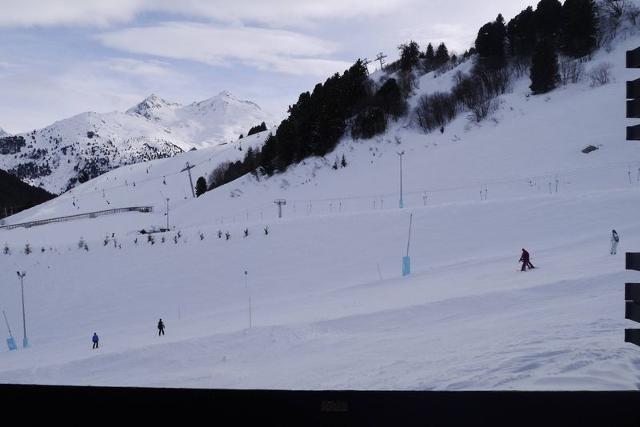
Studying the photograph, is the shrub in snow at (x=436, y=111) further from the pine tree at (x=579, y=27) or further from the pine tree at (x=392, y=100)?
the pine tree at (x=579, y=27)

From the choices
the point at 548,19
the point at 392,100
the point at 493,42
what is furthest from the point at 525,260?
the point at 493,42

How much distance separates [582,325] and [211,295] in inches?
706

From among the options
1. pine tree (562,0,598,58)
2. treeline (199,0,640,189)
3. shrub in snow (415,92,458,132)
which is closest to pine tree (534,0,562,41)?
treeline (199,0,640,189)

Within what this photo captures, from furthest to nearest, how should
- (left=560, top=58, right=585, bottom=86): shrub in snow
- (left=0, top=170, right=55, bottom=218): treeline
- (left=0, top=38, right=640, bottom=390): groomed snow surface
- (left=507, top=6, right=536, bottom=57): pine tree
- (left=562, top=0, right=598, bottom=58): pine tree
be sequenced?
(left=0, top=170, right=55, bottom=218): treeline, (left=507, top=6, right=536, bottom=57): pine tree, (left=562, top=0, right=598, bottom=58): pine tree, (left=560, top=58, right=585, bottom=86): shrub in snow, (left=0, top=38, right=640, bottom=390): groomed snow surface

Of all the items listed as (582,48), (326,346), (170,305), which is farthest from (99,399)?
(582,48)

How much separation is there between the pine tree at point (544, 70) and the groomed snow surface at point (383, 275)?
5.23 ft

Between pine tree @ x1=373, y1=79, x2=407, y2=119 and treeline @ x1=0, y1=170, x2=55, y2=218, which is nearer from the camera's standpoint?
pine tree @ x1=373, y1=79, x2=407, y2=119

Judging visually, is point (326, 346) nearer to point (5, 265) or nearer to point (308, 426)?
point (308, 426)

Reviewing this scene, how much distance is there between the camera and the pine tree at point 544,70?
152 ft

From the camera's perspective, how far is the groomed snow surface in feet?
27.7

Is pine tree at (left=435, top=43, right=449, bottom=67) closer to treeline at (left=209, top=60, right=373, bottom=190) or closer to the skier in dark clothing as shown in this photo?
treeline at (left=209, top=60, right=373, bottom=190)

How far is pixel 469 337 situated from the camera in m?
9.54

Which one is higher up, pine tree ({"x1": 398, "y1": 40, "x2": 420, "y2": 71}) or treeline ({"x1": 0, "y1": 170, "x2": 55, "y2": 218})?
pine tree ({"x1": 398, "y1": 40, "x2": 420, "y2": 71})

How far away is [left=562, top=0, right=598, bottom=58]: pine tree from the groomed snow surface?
2199 millimetres
